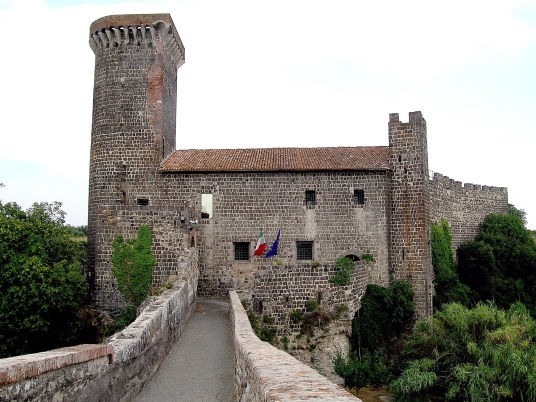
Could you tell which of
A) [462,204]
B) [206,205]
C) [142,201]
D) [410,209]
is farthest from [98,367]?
[462,204]

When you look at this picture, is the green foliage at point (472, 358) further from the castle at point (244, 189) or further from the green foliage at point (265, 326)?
the castle at point (244, 189)

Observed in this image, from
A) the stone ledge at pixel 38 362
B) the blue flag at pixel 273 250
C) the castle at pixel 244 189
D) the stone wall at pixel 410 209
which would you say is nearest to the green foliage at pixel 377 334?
the stone wall at pixel 410 209

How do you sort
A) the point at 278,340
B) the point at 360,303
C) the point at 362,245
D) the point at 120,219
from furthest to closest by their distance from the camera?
the point at 362,245 → the point at 360,303 → the point at 120,219 → the point at 278,340

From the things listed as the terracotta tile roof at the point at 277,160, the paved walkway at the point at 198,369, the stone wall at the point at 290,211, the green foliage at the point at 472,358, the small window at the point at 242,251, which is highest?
the terracotta tile roof at the point at 277,160

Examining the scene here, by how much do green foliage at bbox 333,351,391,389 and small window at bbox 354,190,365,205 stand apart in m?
7.27

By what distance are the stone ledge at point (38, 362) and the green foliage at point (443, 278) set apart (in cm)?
2214

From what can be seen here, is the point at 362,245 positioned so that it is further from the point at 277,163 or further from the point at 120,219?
the point at 120,219

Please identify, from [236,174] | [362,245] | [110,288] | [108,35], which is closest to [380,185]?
[362,245]

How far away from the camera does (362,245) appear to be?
75.8ft

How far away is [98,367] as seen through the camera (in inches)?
257

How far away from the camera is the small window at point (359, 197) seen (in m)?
23.4

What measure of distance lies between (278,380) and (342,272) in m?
15.0

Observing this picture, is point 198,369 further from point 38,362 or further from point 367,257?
point 367,257

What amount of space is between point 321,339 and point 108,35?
56.4 feet
